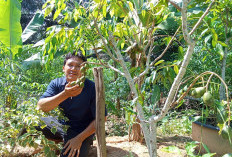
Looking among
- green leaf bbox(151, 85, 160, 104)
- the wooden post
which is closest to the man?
the wooden post

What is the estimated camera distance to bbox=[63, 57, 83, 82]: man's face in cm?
189

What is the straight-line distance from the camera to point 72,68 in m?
1.93

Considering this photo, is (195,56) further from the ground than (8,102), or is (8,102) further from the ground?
(195,56)

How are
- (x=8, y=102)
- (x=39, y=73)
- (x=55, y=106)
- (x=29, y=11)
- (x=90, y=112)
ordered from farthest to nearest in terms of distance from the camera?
1. (x=29, y=11)
2. (x=39, y=73)
3. (x=8, y=102)
4. (x=90, y=112)
5. (x=55, y=106)

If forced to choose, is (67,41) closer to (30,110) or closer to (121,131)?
(30,110)

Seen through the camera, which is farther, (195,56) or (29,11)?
(29,11)

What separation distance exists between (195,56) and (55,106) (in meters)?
2.43

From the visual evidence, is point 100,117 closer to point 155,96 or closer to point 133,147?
point 155,96

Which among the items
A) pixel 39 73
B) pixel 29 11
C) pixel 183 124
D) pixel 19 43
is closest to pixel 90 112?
pixel 19 43

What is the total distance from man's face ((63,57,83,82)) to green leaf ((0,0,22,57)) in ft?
3.19

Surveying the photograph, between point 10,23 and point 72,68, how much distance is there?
1203 mm

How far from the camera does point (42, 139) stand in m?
1.45

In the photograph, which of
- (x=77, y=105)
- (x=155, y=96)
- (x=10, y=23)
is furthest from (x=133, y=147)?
(x=10, y=23)

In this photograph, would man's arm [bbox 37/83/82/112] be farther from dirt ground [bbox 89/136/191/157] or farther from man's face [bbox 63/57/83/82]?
dirt ground [bbox 89/136/191/157]
